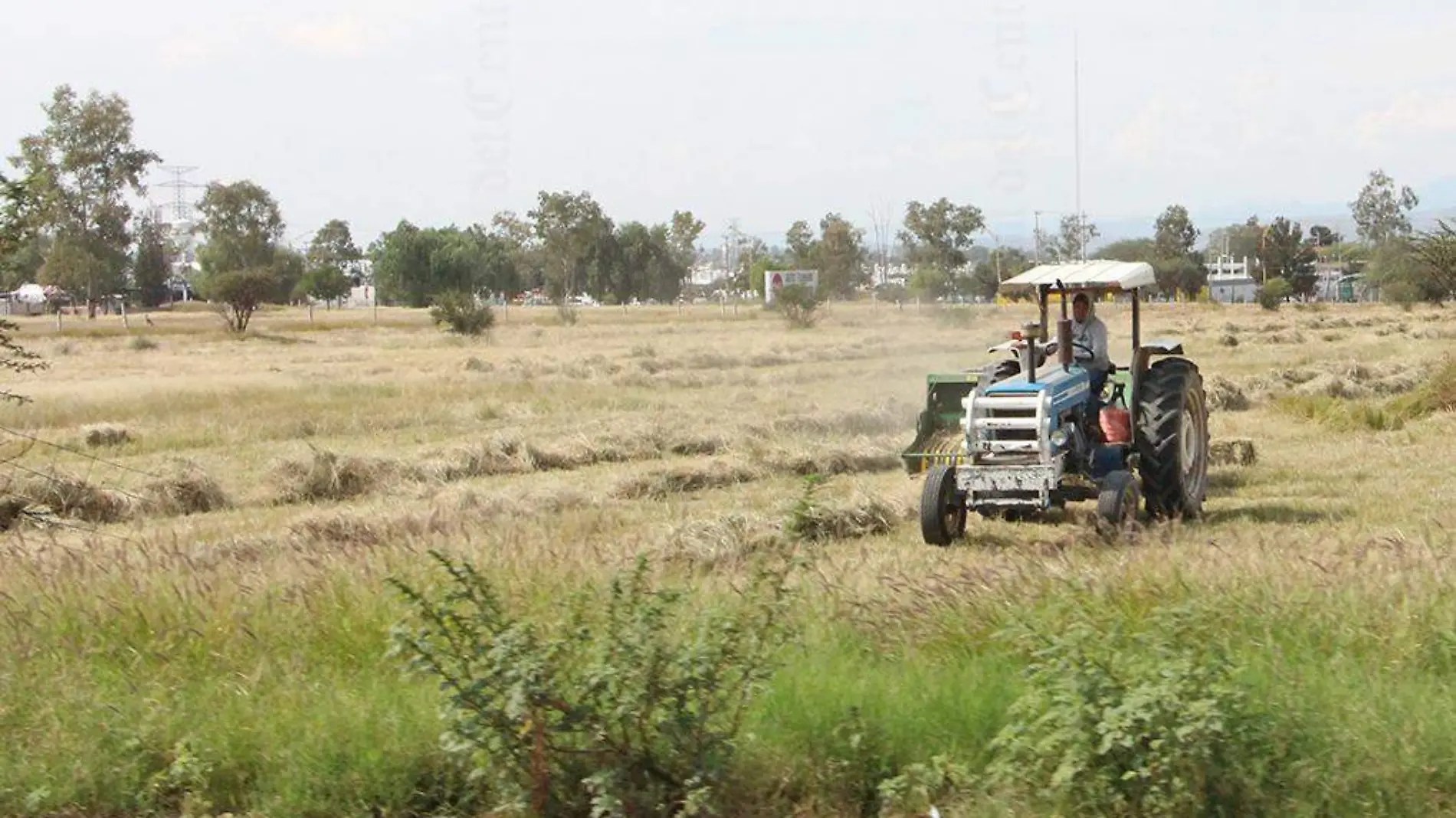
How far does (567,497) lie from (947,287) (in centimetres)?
4793

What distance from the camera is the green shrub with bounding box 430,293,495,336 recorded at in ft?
178

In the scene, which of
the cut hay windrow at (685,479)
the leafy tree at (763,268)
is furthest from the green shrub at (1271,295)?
the cut hay windrow at (685,479)

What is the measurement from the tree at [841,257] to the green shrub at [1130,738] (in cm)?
7535

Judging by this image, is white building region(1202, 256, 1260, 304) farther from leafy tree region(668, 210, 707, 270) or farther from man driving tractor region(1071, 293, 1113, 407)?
man driving tractor region(1071, 293, 1113, 407)

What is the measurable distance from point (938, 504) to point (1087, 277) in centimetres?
263

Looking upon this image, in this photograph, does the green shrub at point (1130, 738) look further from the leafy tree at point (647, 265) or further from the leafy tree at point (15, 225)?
the leafy tree at point (647, 265)

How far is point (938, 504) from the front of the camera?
1248 cm

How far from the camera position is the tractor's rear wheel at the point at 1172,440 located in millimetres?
13250

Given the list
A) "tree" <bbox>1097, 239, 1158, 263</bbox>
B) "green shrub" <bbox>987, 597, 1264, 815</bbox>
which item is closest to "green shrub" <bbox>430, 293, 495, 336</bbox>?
"tree" <bbox>1097, 239, 1158, 263</bbox>

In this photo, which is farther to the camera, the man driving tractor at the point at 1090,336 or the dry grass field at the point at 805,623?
the man driving tractor at the point at 1090,336

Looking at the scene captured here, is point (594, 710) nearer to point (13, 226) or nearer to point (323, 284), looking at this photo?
point (13, 226)

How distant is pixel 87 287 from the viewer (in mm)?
76062

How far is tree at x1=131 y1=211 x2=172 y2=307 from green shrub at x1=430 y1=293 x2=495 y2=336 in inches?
1504

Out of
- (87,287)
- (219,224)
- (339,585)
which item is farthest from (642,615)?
(219,224)
